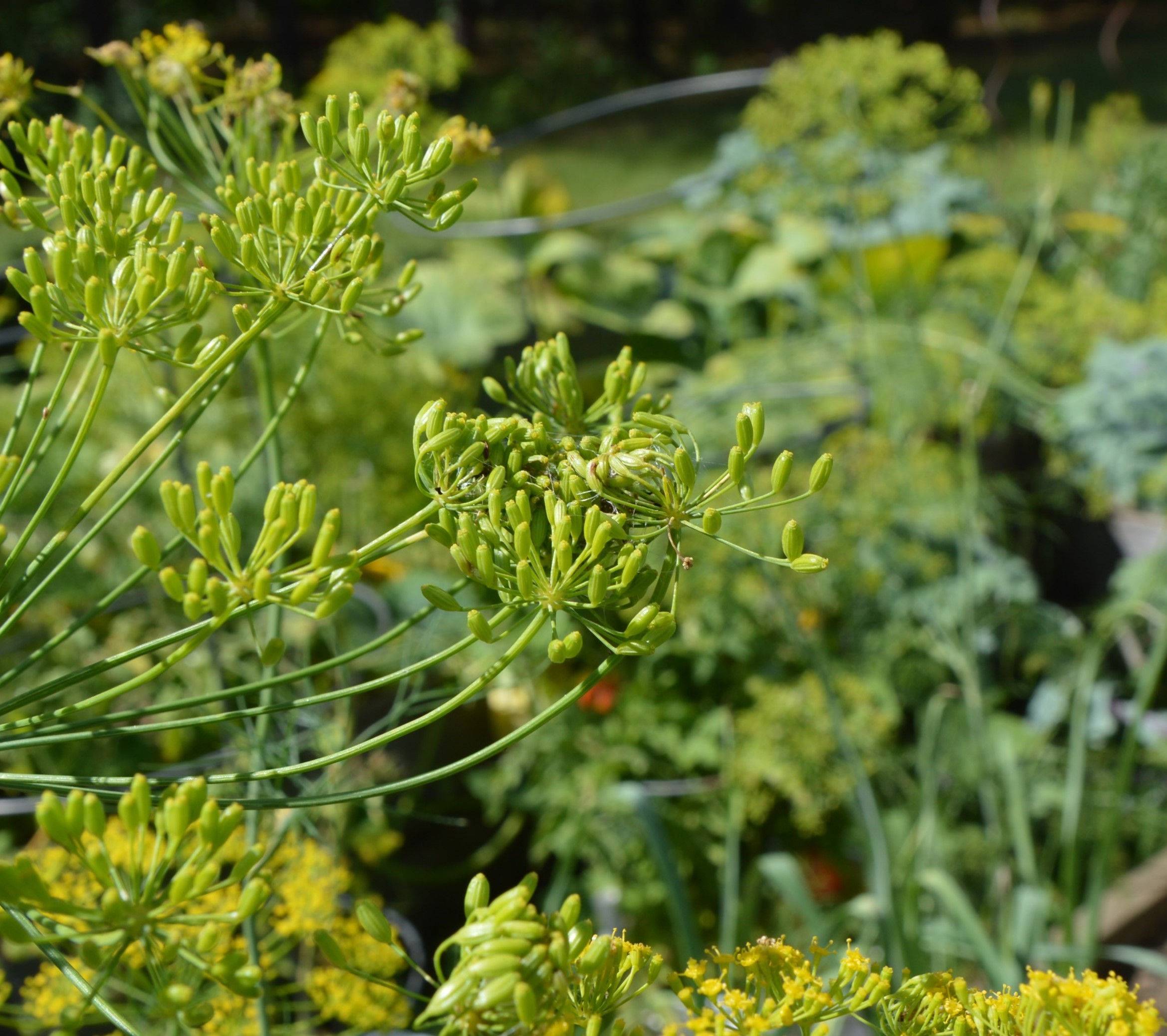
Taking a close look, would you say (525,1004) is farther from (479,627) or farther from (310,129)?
(310,129)

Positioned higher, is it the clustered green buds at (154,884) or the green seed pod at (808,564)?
the green seed pod at (808,564)

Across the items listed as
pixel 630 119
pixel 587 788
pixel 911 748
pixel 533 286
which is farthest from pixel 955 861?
pixel 630 119

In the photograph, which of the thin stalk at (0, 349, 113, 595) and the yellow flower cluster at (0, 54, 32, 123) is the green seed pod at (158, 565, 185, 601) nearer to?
the thin stalk at (0, 349, 113, 595)

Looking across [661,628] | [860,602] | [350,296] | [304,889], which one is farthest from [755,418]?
[860,602]

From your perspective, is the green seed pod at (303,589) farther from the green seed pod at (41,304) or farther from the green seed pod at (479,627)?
the green seed pod at (41,304)

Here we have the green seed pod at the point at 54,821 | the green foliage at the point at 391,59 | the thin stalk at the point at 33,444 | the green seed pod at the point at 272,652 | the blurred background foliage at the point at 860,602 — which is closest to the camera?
the green seed pod at the point at 54,821

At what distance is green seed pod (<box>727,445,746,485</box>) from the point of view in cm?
56

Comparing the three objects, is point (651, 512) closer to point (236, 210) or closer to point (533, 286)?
point (236, 210)

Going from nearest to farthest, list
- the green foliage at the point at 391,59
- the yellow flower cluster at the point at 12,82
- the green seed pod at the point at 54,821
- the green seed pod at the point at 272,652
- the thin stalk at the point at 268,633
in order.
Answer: the green seed pod at the point at 54,821, the green seed pod at the point at 272,652, the thin stalk at the point at 268,633, the yellow flower cluster at the point at 12,82, the green foliage at the point at 391,59

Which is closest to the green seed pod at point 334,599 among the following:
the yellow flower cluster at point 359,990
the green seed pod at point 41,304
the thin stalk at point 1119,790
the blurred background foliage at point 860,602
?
the green seed pod at point 41,304

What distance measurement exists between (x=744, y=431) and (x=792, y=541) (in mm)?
68

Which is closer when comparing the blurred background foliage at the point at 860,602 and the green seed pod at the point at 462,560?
the green seed pod at the point at 462,560

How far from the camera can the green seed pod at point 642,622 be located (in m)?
0.54

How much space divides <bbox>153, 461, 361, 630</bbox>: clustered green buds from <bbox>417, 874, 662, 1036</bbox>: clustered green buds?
0.49ft
